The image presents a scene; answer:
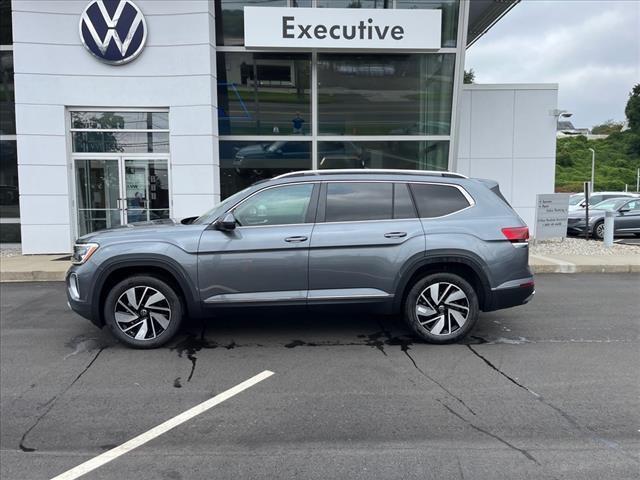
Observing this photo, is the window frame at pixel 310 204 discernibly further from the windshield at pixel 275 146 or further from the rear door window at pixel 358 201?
the windshield at pixel 275 146

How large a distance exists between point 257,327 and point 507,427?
3.31 metres

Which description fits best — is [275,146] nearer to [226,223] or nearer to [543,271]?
[543,271]

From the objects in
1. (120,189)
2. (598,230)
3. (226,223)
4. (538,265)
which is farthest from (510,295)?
(598,230)

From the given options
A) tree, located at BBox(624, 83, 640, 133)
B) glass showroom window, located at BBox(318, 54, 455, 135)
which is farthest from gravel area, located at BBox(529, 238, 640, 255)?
tree, located at BBox(624, 83, 640, 133)

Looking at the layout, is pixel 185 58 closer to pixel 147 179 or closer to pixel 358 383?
pixel 147 179

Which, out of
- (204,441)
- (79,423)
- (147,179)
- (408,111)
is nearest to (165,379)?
(79,423)

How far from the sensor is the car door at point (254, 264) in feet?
17.4

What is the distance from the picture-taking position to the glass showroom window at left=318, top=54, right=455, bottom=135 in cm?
1314

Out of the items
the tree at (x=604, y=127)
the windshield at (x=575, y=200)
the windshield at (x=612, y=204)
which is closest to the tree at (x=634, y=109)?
the tree at (x=604, y=127)

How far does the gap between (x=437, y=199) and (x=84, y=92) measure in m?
9.68

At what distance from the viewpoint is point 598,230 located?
15.6 m

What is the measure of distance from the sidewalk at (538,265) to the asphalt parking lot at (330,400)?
3.42 meters

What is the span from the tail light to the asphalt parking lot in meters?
1.18

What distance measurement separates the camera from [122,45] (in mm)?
11766
